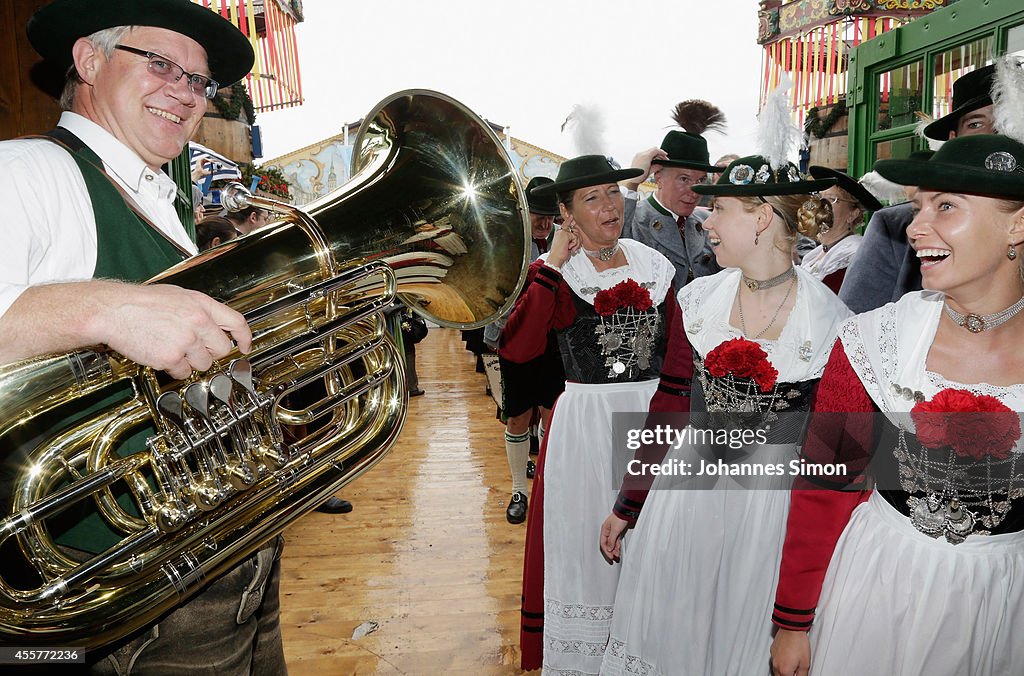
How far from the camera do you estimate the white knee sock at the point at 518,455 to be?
3568 mm

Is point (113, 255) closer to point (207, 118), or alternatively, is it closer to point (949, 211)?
point (949, 211)

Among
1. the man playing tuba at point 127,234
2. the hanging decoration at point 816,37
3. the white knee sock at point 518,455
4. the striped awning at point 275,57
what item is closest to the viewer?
the man playing tuba at point 127,234

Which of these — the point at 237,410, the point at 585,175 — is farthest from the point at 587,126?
the point at 237,410

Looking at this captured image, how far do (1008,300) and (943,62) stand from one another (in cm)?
365

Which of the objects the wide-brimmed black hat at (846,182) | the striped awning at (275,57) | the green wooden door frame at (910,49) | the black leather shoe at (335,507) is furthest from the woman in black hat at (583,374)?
the striped awning at (275,57)

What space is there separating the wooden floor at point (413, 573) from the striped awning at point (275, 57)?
13.8 ft

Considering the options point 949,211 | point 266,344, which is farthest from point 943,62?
point 266,344

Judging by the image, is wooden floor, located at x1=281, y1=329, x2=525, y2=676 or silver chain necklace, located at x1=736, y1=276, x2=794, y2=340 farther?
wooden floor, located at x1=281, y1=329, x2=525, y2=676

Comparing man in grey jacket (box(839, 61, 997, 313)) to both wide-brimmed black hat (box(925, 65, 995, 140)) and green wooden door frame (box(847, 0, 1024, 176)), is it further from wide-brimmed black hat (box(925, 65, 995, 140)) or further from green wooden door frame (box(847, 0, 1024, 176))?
green wooden door frame (box(847, 0, 1024, 176))

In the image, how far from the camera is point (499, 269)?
138 cm

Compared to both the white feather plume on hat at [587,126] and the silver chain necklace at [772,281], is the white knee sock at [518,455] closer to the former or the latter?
the white feather plume on hat at [587,126]

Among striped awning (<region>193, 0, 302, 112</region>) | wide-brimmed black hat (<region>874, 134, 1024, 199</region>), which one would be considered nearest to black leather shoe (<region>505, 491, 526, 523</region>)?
wide-brimmed black hat (<region>874, 134, 1024, 199</region>)

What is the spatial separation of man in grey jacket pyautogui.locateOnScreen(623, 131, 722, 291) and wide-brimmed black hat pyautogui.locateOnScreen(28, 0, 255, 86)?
2466 mm

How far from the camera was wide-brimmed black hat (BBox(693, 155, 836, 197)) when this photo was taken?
5.05 feet
